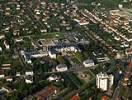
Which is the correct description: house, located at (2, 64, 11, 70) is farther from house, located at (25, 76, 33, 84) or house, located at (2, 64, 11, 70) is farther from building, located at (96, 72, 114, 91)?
building, located at (96, 72, 114, 91)

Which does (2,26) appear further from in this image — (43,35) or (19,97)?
(19,97)

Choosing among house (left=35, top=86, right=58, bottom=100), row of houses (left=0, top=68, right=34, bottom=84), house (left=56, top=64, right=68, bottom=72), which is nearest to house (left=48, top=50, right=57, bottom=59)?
house (left=56, top=64, right=68, bottom=72)

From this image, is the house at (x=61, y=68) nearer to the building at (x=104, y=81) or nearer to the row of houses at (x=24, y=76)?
the row of houses at (x=24, y=76)

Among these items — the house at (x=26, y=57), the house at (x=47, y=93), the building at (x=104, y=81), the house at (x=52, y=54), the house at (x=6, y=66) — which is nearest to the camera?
the house at (x=47, y=93)

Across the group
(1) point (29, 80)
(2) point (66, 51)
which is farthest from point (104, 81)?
(2) point (66, 51)

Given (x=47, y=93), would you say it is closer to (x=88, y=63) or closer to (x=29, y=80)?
(x=29, y=80)

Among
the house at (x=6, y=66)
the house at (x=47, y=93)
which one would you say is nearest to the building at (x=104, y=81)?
the house at (x=47, y=93)

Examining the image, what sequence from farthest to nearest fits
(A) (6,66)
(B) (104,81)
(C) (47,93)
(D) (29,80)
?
1. (A) (6,66)
2. (D) (29,80)
3. (B) (104,81)
4. (C) (47,93)
